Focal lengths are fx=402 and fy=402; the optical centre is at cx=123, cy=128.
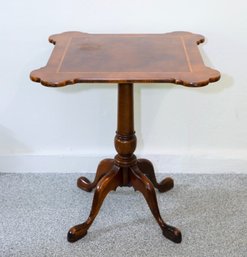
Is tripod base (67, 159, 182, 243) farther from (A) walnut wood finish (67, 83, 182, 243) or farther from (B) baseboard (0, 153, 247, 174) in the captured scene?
(B) baseboard (0, 153, 247, 174)

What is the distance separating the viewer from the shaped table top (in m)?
1.20

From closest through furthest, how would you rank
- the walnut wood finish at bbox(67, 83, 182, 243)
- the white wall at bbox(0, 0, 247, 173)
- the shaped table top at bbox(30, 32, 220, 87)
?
the shaped table top at bbox(30, 32, 220, 87) → the walnut wood finish at bbox(67, 83, 182, 243) → the white wall at bbox(0, 0, 247, 173)

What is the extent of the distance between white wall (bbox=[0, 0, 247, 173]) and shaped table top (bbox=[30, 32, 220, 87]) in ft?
0.44

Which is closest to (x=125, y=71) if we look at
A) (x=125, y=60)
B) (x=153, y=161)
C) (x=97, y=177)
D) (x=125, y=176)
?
(x=125, y=60)

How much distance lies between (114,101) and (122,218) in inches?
20.7

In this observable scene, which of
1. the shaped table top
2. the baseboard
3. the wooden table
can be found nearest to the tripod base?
the wooden table

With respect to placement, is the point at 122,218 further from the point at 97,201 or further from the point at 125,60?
the point at 125,60

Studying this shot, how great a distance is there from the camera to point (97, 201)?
62.1 inches

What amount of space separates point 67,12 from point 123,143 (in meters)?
0.59

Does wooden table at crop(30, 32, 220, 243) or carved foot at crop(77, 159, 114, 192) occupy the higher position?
wooden table at crop(30, 32, 220, 243)

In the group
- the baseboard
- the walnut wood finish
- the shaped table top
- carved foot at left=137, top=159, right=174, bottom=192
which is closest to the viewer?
the shaped table top

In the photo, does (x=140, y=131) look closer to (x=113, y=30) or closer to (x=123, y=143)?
(x=123, y=143)

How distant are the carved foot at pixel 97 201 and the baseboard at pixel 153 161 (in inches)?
13.4

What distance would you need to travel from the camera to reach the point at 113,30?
169 cm
